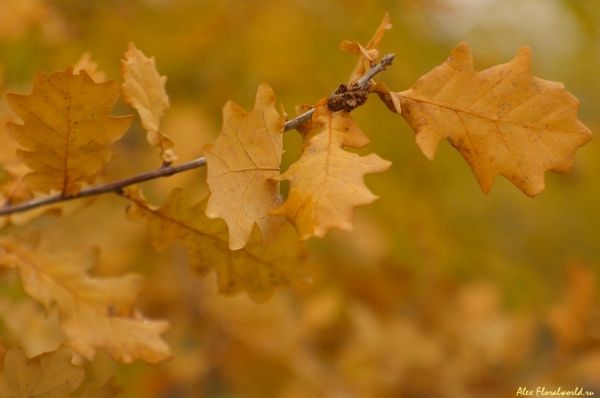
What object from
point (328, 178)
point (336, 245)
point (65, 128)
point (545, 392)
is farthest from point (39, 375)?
point (336, 245)

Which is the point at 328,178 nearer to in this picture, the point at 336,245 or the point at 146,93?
the point at 146,93

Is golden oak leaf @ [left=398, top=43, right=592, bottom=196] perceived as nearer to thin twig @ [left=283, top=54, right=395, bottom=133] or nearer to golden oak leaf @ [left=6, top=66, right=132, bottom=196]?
thin twig @ [left=283, top=54, right=395, bottom=133]

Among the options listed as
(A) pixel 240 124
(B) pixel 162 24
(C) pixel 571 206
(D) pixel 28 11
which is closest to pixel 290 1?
(B) pixel 162 24

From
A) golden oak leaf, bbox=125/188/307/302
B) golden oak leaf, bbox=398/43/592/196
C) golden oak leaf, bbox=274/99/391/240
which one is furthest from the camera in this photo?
golden oak leaf, bbox=125/188/307/302

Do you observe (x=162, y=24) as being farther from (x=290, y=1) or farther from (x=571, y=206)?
(x=571, y=206)

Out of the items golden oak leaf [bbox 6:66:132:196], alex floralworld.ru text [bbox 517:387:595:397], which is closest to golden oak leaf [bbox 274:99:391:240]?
golden oak leaf [bbox 6:66:132:196]

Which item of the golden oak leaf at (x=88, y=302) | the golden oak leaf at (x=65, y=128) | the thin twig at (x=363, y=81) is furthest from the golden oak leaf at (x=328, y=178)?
the golden oak leaf at (x=88, y=302)
